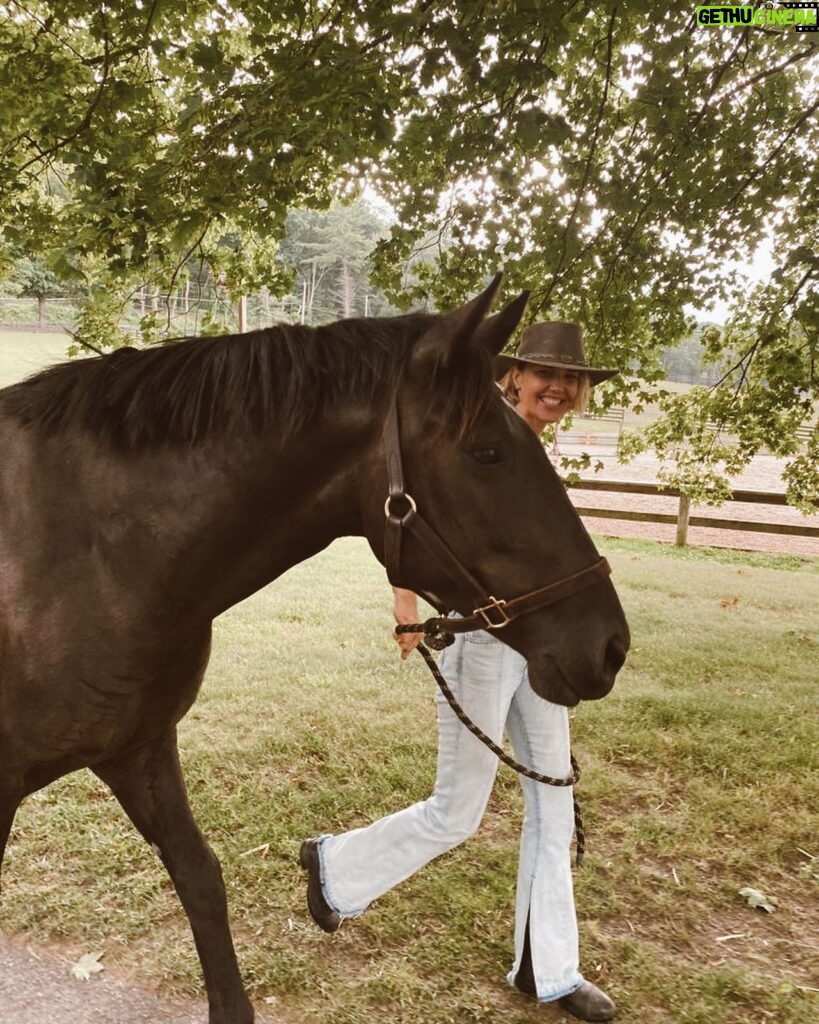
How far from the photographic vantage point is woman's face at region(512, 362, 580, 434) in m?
2.77

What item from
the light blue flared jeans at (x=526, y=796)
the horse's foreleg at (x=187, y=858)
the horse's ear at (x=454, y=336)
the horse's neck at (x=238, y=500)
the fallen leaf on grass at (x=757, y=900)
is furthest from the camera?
the fallen leaf on grass at (x=757, y=900)

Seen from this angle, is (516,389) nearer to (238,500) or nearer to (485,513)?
(485,513)

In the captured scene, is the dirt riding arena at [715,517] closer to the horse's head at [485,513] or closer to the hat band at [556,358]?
the hat band at [556,358]

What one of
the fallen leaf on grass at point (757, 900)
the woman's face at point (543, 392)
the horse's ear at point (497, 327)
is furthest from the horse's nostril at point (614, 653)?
the fallen leaf on grass at point (757, 900)

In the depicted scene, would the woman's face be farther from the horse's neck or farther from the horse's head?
the horse's neck

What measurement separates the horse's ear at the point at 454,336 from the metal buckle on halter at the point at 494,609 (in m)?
0.61

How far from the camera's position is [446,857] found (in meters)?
3.52

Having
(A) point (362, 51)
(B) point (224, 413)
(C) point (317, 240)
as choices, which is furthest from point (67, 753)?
(C) point (317, 240)

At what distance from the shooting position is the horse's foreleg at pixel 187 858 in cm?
233

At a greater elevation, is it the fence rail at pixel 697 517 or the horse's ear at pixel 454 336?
the horse's ear at pixel 454 336

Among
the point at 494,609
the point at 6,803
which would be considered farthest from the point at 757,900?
the point at 6,803

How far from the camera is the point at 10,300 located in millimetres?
36656

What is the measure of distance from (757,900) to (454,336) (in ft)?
10.1

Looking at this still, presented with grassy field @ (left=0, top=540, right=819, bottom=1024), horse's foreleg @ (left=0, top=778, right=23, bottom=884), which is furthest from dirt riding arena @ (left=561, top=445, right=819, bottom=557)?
horse's foreleg @ (left=0, top=778, right=23, bottom=884)
